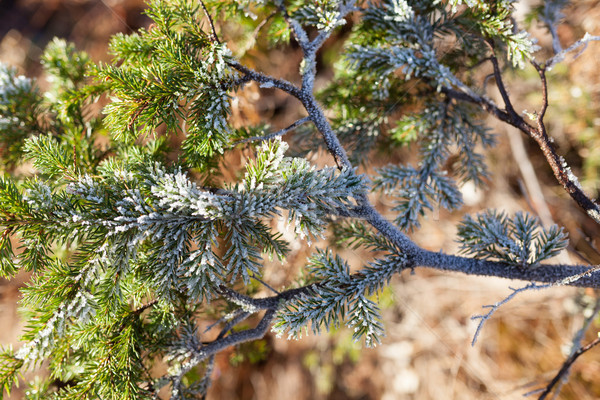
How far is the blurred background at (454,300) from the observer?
1.79m

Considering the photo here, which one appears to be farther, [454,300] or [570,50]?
[454,300]

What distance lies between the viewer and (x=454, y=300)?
2199 millimetres

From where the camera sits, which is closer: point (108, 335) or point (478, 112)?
point (108, 335)

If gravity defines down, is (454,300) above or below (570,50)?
below

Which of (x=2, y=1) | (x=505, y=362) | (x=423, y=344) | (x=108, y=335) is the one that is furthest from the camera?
(x=2, y=1)

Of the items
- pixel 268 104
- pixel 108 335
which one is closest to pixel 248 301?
pixel 108 335

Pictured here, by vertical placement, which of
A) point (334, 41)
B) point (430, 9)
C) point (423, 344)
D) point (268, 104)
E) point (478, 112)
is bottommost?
point (423, 344)

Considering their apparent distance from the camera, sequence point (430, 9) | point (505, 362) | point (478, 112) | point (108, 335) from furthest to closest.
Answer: point (505, 362) < point (478, 112) < point (430, 9) < point (108, 335)

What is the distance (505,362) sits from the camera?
2.01 meters

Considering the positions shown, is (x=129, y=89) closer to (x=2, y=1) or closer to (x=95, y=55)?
(x=95, y=55)

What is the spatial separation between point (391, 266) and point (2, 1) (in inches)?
128

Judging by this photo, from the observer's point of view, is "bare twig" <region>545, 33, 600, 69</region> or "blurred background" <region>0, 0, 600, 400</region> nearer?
"bare twig" <region>545, 33, 600, 69</region>

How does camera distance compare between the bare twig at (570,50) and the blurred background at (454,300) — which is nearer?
the bare twig at (570,50)

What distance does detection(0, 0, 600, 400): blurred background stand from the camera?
5.88 ft
